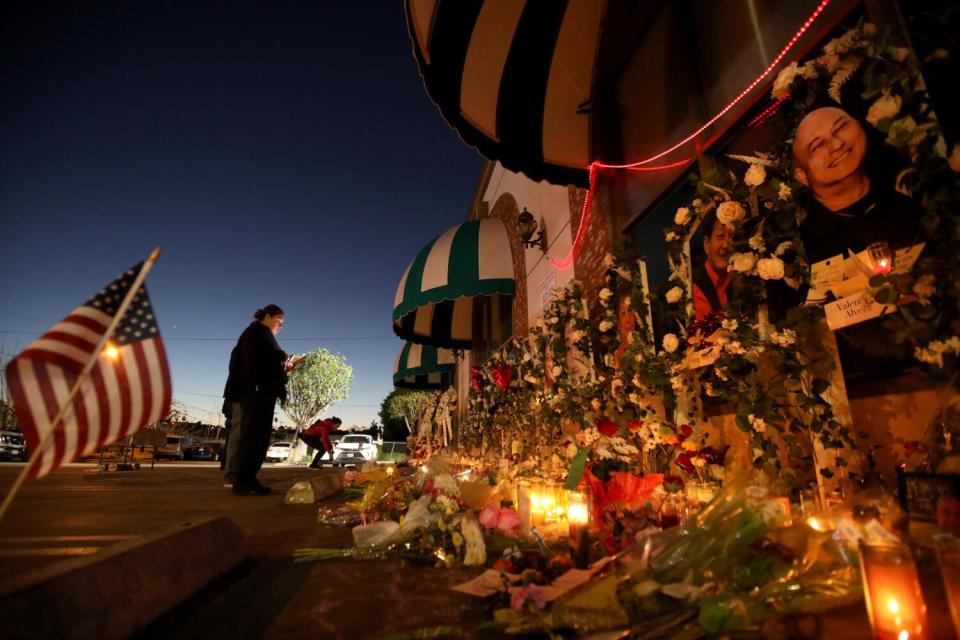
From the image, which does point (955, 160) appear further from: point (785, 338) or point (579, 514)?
point (579, 514)

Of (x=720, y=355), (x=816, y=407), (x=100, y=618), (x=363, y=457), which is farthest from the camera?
(x=363, y=457)

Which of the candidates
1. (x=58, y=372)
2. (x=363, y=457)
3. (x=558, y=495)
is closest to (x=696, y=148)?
(x=558, y=495)

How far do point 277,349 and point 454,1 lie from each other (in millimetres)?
3387

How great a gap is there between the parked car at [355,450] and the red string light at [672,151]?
13.1 m

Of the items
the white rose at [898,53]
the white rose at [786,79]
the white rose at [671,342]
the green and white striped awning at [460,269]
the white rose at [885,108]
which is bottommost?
the white rose at [671,342]

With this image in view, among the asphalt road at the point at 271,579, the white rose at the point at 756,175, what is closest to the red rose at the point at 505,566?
the asphalt road at the point at 271,579

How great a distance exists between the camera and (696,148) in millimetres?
3330

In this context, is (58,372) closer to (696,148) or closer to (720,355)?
(720,355)

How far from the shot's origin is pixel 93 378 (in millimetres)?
1258

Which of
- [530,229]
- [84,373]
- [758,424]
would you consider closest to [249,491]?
[84,373]

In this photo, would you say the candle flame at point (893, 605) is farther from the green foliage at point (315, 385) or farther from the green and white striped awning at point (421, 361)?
the green foliage at point (315, 385)

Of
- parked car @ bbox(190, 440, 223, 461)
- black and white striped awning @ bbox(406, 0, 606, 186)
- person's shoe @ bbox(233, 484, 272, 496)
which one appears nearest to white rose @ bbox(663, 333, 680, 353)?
black and white striped awning @ bbox(406, 0, 606, 186)

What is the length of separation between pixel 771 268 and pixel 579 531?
1504mm

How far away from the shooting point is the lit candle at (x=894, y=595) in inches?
36.3
